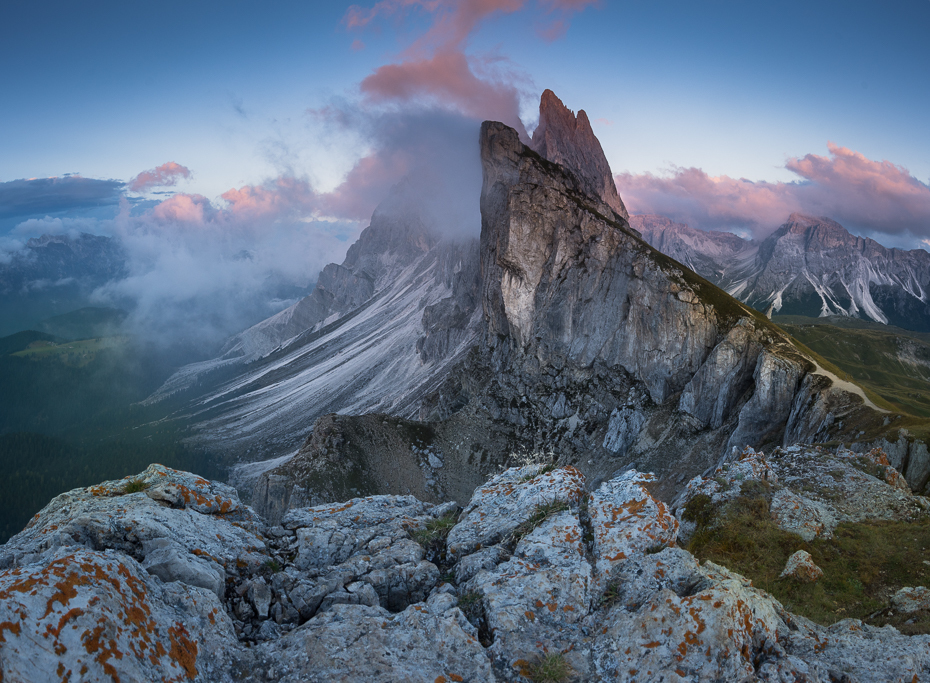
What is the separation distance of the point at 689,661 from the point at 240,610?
24.8 feet

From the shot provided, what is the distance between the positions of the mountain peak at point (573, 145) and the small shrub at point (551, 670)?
13761cm

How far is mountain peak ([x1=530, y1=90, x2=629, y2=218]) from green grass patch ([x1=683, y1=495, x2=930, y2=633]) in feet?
418

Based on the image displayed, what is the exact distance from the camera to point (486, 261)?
9288 cm

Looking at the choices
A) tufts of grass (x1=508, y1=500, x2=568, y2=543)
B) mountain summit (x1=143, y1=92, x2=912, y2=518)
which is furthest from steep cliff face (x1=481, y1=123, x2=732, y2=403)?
tufts of grass (x1=508, y1=500, x2=568, y2=543)

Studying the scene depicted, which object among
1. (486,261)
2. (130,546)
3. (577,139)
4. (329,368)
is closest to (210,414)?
(329,368)

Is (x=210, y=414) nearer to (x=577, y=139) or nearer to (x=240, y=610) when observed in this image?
(x=577, y=139)

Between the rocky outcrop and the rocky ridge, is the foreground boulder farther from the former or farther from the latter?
the rocky ridge

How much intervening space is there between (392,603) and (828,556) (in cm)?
1413

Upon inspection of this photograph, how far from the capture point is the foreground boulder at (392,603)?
6227mm

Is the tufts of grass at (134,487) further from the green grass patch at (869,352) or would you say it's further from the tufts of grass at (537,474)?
the green grass patch at (869,352)

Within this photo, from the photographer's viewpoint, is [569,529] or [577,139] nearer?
[569,529]

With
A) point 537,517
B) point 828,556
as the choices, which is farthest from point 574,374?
point 537,517

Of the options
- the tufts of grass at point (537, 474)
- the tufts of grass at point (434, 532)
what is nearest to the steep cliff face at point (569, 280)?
the tufts of grass at point (537, 474)

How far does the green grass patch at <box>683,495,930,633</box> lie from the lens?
1222 cm
